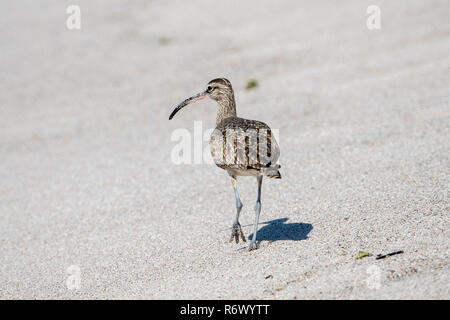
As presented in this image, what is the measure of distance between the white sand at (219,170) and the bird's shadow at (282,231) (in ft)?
0.09

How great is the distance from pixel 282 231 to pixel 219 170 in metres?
2.30

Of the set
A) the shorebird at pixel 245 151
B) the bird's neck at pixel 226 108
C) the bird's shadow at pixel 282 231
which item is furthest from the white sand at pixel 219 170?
the bird's neck at pixel 226 108

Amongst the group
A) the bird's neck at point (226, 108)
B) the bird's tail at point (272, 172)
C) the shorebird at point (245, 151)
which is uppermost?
the bird's neck at point (226, 108)

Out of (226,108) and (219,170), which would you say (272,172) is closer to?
(226,108)

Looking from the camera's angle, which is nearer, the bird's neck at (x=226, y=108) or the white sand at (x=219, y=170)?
the white sand at (x=219, y=170)

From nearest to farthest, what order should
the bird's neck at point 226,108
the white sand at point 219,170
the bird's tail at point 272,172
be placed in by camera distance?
the bird's tail at point 272,172 < the white sand at point 219,170 < the bird's neck at point 226,108

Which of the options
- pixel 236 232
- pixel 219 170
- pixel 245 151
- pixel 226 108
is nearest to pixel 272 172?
pixel 245 151

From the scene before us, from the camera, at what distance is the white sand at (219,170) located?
5492 mm

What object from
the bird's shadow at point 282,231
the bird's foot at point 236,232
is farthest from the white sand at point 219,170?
the bird's foot at point 236,232

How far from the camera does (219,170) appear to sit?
8383 millimetres

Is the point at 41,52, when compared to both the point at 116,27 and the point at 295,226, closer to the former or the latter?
the point at 116,27

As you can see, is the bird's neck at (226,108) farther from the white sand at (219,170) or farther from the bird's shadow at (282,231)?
the bird's shadow at (282,231)

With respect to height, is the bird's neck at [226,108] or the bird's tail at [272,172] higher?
the bird's neck at [226,108]

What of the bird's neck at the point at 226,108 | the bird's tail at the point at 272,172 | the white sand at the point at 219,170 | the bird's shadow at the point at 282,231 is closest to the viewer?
the bird's tail at the point at 272,172
